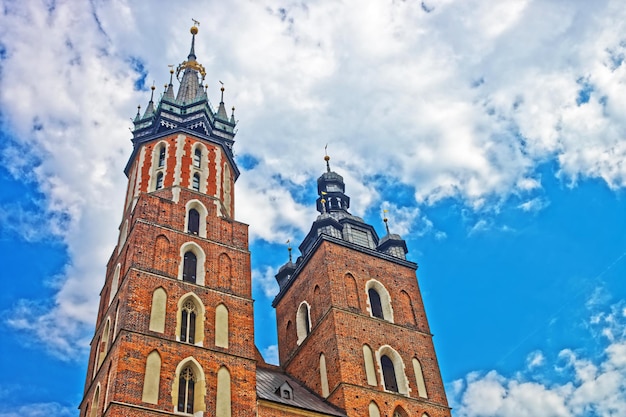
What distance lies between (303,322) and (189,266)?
29.1ft

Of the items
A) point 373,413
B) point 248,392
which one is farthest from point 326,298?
point 248,392

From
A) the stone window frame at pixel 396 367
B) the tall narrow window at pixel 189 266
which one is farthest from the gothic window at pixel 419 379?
the tall narrow window at pixel 189 266

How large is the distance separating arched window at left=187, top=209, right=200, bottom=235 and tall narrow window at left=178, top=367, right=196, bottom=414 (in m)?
7.60

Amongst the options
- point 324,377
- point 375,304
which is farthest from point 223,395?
point 375,304

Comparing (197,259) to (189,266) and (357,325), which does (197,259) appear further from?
(357,325)

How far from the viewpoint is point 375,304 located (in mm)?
34406

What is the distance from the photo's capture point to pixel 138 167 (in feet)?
112

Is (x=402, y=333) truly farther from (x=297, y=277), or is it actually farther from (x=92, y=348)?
(x=92, y=348)

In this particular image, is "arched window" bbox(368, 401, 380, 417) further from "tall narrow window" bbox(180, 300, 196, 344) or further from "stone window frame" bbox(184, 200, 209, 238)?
"stone window frame" bbox(184, 200, 209, 238)

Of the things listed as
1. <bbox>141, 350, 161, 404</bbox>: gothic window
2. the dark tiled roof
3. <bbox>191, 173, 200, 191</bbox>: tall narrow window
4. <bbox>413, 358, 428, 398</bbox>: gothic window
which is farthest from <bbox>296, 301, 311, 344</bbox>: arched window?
<bbox>141, 350, 161, 404</bbox>: gothic window

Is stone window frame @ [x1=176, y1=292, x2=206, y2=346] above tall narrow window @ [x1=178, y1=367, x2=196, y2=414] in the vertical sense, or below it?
above

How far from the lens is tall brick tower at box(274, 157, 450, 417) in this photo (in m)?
29.7

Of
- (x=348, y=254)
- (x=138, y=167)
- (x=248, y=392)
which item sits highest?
(x=138, y=167)

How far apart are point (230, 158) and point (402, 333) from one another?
12.7 m
